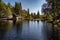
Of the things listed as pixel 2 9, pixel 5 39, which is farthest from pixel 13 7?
pixel 5 39

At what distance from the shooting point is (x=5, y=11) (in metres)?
55.8

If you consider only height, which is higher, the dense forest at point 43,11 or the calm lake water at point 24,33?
the dense forest at point 43,11

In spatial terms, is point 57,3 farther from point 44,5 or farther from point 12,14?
point 12,14

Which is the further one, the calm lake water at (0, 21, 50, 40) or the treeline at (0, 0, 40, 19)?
the treeline at (0, 0, 40, 19)

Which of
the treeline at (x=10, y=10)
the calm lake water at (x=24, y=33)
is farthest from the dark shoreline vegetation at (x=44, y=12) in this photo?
the calm lake water at (x=24, y=33)

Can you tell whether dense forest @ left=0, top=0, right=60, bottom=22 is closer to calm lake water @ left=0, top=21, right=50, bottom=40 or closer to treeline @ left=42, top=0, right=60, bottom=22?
treeline @ left=42, top=0, right=60, bottom=22

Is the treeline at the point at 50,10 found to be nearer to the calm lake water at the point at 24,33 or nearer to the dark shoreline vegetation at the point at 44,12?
the dark shoreline vegetation at the point at 44,12

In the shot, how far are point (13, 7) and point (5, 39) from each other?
43.8 meters

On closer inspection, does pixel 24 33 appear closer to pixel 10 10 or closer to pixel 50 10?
pixel 50 10

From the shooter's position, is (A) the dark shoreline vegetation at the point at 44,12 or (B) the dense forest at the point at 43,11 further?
(B) the dense forest at the point at 43,11

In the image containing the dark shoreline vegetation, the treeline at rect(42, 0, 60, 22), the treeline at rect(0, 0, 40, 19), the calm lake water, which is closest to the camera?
the calm lake water

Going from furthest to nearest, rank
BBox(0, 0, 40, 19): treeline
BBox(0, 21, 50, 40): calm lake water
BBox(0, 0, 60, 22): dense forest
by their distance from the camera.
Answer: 1. BBox(0, 0, 40, 19): treeline
2. BBox(0, 0, 60, 22): dense forest
3. BBox(0, 21, 50, 40): calm lake water

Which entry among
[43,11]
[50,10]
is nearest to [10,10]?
[43,11]

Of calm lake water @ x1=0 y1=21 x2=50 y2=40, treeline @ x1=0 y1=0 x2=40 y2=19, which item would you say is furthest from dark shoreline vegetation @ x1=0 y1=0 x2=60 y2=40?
calm lake water @ x1=0 y1=21 x2=50 y2=40
